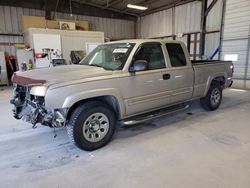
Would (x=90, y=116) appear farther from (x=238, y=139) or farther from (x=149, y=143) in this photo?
(x=238, y=139)

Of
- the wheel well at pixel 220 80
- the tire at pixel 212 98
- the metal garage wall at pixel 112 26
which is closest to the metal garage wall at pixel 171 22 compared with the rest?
the metal garage wall at pixel 112 26

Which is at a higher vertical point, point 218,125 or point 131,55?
point 131,55

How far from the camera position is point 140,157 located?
2.74 meters

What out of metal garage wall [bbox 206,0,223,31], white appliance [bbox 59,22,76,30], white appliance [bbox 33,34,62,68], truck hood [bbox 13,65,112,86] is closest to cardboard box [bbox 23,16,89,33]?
white appliance [bbox 59,22,76,30]

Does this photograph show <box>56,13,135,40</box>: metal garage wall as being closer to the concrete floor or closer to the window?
the window

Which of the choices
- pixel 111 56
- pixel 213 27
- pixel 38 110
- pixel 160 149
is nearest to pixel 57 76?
pixel 38 110

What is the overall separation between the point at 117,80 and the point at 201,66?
7.57ft

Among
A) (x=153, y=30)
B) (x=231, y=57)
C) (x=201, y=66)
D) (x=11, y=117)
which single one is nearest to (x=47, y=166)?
(x=11, y=117)

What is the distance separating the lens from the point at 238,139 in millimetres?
3293

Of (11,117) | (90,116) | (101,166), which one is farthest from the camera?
(11,117)

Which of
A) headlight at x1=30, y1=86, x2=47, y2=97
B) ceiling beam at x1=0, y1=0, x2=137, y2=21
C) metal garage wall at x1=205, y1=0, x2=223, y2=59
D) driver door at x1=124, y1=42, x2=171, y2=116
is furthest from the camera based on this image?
ceiling beam at x1=0, y1=0, x2=137, y2=21

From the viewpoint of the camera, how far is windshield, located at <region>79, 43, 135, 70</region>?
3258 mm

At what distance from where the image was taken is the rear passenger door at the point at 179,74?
3.82 m

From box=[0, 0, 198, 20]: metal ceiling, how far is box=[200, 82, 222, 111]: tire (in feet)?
27.8
